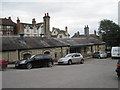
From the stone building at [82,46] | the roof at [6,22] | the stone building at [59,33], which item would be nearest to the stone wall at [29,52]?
the stone building at [82,46]

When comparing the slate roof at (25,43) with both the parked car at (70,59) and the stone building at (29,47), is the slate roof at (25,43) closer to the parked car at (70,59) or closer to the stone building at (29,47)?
the stone building at (29,47)

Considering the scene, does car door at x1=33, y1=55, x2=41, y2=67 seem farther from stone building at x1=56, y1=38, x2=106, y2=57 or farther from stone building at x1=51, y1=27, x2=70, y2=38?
stone building at x1=51, y1=27, x2=70, y2=38

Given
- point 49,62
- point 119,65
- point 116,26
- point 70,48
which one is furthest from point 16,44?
point 116,26

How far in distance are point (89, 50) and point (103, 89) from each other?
34209 mm

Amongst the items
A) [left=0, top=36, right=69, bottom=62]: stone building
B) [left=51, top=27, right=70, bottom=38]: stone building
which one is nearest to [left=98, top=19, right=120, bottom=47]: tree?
[left=51, top=27, right=70, bottom=38]: stone building

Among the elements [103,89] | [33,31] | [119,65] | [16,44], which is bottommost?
[103,89]

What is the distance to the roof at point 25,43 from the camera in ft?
83.6

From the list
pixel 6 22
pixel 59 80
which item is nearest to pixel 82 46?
pixel 6 22

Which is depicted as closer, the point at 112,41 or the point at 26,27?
the point at 112,41

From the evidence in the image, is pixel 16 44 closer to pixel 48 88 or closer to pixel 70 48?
pixel 70 48

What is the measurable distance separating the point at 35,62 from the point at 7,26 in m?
36.3

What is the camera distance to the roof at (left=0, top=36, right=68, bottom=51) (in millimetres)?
25484

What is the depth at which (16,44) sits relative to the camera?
26.6 metres

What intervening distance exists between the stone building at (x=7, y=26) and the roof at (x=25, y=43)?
24.1 meters
